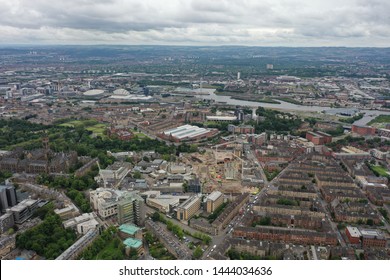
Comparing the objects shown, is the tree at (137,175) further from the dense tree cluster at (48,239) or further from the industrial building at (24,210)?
the dense tree cluster at (48,239)

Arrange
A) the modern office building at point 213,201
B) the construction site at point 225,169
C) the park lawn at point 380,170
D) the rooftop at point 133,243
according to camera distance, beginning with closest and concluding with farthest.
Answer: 1. the rooftop at point 133,243
2. the modern office building at point 213,201
3. the construction site at point 225,169
4. the park lawn at point 380,170

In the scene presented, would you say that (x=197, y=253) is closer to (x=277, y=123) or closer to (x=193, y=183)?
(x=193, y=183)

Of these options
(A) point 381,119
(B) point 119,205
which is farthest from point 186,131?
(A) point 381,119

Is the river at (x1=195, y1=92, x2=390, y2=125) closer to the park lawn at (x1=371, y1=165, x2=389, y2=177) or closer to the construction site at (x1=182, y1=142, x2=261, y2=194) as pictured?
the park lawn at (x1=371, y1=165, x2=389, y2=177)

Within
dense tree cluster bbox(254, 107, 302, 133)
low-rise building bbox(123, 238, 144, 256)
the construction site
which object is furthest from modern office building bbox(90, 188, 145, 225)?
dense tree cluster bbox(254, 107, 302, 133)

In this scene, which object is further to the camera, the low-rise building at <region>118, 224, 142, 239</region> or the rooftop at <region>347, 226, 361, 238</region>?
the rooftop at <region>347, 226, 361, 238</region>

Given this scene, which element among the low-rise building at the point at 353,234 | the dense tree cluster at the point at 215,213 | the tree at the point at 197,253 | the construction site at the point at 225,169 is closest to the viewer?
the tree at the point at 197,253

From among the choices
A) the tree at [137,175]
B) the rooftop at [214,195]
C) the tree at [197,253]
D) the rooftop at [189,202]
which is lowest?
the tree at [137,175]

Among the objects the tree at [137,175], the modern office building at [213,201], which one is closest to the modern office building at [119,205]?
the modern office building at [213,201]

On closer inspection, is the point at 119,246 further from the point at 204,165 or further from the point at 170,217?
the point at 204,165

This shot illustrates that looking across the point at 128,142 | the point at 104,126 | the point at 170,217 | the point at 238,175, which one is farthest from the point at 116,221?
the point at 104,126

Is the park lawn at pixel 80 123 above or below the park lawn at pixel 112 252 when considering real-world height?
below
